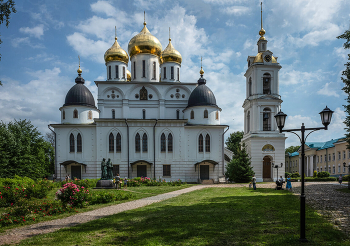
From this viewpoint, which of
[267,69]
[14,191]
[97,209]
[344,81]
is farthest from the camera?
[267,69]

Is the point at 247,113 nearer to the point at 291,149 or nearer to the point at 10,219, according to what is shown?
the point at 10,219

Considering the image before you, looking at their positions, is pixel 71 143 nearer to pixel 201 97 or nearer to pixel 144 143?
pixel 144 143

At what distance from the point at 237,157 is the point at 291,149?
53.8m

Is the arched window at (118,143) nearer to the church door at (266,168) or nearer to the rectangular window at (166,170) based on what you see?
the rectangular window at (166,170)

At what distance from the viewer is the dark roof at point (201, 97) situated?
30469mm

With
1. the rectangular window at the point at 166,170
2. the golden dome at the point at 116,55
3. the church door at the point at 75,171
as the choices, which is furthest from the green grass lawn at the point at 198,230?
the golden dome at the point at 116,55

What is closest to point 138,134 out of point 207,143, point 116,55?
point 207,143

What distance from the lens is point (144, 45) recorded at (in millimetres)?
33625

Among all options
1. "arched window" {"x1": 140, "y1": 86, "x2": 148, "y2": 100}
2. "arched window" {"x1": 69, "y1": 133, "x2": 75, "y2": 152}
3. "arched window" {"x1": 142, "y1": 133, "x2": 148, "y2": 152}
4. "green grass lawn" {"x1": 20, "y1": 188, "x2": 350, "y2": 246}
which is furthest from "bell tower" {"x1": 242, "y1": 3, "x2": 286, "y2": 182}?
"green grass lawn" {"x1": 20, "y1": 188, "x2": 350, "y2": 246}

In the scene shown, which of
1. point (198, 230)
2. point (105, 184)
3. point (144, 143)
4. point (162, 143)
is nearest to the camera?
point (198, 230)

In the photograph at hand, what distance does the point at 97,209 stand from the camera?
11.5m

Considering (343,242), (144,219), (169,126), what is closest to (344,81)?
(343,242)

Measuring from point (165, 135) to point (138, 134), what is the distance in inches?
116

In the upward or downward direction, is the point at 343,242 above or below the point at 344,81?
below
